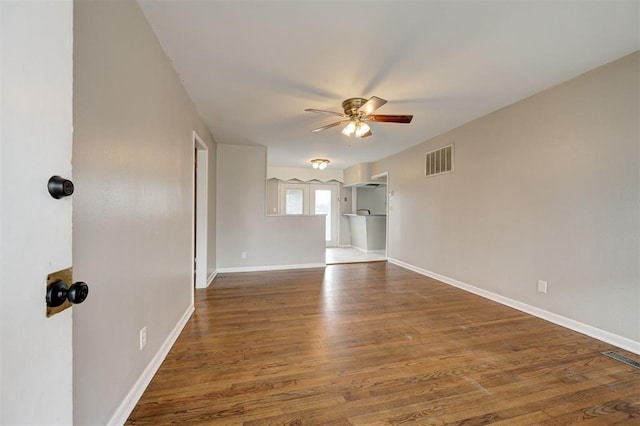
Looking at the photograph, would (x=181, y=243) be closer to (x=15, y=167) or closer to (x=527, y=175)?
(x=15, y=167)

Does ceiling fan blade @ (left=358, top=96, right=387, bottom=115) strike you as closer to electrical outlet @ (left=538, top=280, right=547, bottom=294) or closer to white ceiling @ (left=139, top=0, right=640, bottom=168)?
white ceiling @ (left=139, top=0, right=640, bottom=168)

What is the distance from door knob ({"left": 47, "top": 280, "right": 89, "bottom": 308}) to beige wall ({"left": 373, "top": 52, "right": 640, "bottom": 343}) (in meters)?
3.52

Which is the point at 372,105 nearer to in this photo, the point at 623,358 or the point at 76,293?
the point at 76,293

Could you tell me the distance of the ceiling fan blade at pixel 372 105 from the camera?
2414mm

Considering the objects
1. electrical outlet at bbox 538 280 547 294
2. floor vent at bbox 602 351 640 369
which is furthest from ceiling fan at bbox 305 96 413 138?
floor vent at bbox 602 351 640 369

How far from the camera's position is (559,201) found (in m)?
2.66

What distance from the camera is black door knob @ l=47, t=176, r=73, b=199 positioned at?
658 mm

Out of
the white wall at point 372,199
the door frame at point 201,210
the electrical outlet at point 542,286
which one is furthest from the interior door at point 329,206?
the electrical outlet at point 542,286

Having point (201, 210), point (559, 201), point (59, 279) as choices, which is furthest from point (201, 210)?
point (559, 201)

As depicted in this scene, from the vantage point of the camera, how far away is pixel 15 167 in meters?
0.57

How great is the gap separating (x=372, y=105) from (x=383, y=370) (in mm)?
2262

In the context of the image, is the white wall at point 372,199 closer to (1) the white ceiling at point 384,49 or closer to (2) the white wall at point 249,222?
(2) the white wall at point 249,222

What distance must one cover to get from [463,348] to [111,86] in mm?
2975

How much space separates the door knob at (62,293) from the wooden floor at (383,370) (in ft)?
3.78
